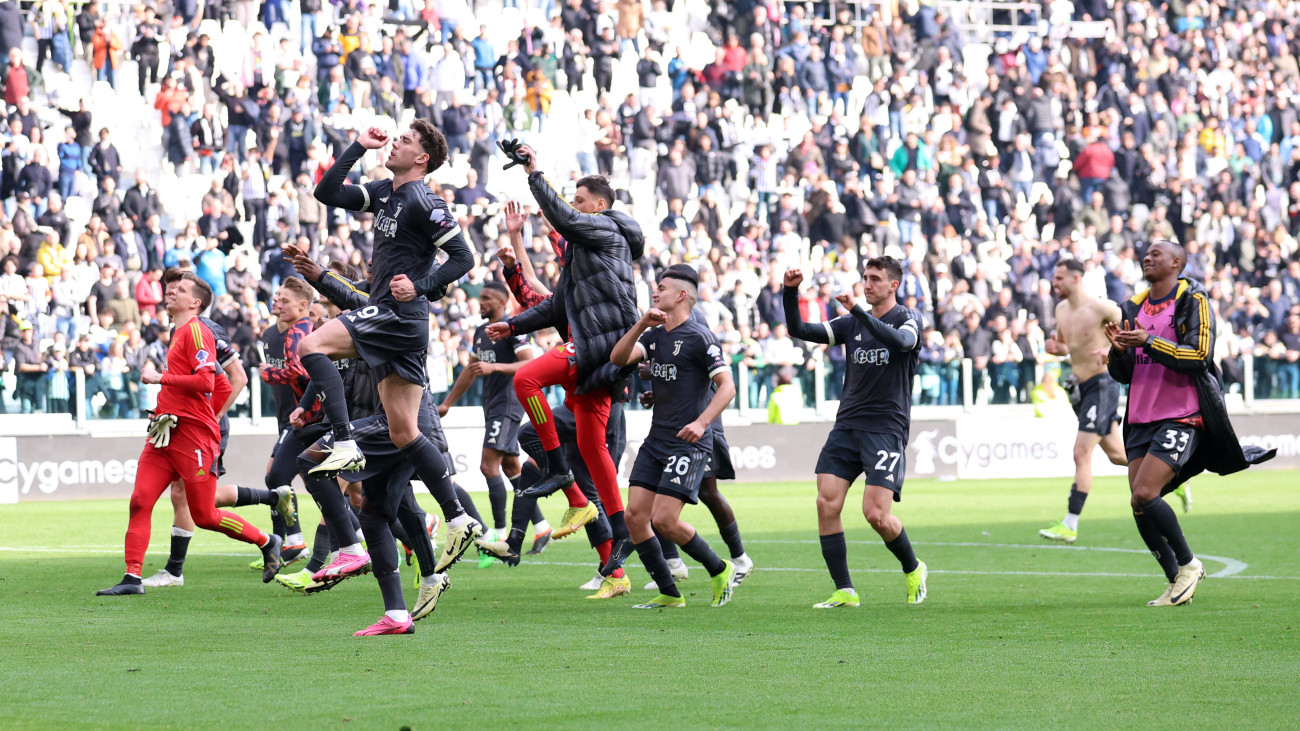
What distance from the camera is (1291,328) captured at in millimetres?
28719

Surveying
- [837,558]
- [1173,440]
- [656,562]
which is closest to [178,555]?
[656,562]

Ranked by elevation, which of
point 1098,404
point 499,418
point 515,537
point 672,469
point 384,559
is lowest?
point 515,537

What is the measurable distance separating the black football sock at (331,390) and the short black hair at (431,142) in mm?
1146

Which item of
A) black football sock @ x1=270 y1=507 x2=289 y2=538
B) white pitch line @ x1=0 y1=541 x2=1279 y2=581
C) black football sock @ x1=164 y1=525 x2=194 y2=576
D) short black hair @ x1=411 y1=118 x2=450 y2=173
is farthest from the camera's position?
black football sock @ x1=270 y1=507 x2=289 y2=538

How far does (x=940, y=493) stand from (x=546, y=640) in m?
15.2

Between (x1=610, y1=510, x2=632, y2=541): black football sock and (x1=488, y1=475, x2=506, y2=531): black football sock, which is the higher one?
(x1=610, y1=510, x2=632, y2=541): black football sock

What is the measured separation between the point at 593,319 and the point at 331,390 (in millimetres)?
2147

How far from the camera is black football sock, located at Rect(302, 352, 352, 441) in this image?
8586 millimetres

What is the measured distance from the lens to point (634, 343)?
32.8 feet

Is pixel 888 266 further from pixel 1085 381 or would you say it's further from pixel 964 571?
pixel 1085 381

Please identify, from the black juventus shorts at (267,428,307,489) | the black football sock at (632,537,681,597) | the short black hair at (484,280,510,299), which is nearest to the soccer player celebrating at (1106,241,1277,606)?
the black football sock at (632,537,681,597)

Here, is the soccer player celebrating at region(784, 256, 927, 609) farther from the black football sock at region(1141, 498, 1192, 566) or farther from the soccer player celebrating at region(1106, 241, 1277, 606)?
the black football sock at region(1141, 498, 1192, 566)

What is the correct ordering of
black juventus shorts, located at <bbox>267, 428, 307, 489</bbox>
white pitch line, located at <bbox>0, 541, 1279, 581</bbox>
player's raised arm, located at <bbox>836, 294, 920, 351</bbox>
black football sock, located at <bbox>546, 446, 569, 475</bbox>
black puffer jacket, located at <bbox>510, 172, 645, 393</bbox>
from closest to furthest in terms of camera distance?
player's raised arm, located at <bbox>836, 294, 920, 351</bbox> → black puffer jacket, located at <bbox>510, 172, 645, 393</bbox> → white pitch line, located at <bbox>0, 541, 1279, 581</bbox> → black football sock, located at <bbox>546, 446, 569, 475</bbox> → black juventus shorts, located at <bbox>267, 428, 307, 489</bbox>

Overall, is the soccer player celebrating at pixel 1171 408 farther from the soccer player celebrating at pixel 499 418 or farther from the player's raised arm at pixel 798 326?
the soccer player celebrating at pixel 499 418
